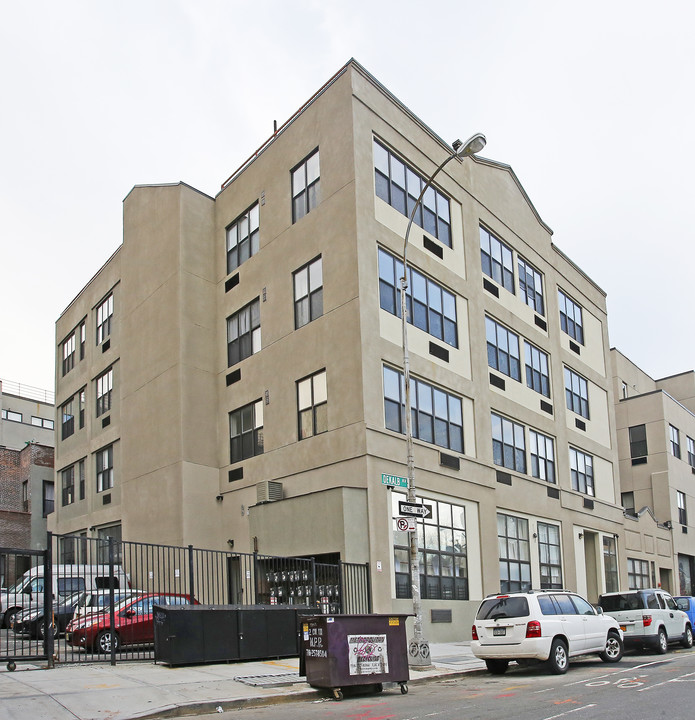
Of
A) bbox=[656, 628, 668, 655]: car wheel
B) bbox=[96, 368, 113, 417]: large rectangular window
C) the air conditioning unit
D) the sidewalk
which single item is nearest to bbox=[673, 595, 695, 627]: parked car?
bbox=[656, 628, 668, 655]: car wheel

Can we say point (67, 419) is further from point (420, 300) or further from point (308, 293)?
point (420, 300)

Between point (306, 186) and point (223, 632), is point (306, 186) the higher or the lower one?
the higher one

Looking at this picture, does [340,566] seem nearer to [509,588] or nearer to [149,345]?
[509,588]

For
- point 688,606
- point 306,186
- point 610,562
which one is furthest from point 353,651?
point 610,562

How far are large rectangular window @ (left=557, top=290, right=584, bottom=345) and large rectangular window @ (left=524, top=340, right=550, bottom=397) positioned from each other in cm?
344

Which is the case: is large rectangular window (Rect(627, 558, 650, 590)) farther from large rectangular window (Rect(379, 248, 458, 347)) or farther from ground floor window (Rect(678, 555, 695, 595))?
large rectangular window (Rect(379, 248, 458, 347))

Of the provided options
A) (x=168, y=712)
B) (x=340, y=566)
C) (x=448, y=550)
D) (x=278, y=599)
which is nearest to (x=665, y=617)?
(x=448, y=550)

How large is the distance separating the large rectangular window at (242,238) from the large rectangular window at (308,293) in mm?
3438

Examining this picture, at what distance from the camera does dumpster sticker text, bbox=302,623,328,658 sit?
13.6m

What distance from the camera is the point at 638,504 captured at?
4972 cm

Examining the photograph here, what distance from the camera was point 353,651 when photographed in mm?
13766

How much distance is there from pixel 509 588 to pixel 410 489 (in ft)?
41.4

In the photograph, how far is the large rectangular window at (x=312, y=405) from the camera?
24870 mm

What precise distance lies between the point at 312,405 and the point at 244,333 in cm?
555
